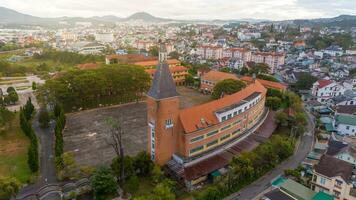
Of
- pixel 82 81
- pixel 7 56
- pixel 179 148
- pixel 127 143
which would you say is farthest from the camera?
pixel 7 56

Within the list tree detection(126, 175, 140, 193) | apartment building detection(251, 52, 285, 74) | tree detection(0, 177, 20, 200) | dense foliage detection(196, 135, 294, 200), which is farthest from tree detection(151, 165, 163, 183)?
apartment building detection(251, 52, 285, 74)

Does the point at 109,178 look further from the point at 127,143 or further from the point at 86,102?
the point at 86,102

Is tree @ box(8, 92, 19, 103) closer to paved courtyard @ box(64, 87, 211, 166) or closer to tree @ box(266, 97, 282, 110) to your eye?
paved courtyard @ box(64, 87, 211, 166)

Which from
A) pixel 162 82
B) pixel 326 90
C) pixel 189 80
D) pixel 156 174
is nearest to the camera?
pixel 156 174

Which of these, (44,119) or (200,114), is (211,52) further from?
(200,114)

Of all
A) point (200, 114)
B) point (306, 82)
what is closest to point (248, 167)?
point (200, 114)

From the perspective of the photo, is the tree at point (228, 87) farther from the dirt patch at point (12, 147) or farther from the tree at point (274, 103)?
the dirt patch at point (12, 147)

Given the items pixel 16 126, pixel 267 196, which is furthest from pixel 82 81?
pixel 267 196
